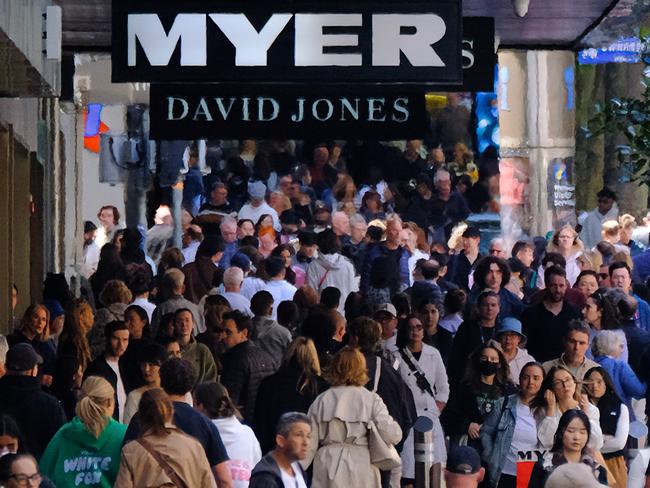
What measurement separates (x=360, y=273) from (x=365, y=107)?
6.28 ft

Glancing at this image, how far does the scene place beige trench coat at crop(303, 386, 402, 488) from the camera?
1369cm

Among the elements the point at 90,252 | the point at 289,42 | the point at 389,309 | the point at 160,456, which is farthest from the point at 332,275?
the point at 160,456

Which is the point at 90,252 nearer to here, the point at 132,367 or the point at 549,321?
the point at 549,321

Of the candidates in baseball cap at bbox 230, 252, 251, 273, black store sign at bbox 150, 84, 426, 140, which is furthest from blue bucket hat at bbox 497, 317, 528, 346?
black store sign at bbox 150, 84, 426, 140

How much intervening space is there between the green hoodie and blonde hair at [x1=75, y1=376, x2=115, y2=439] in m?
0.04

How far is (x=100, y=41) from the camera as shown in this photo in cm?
2434

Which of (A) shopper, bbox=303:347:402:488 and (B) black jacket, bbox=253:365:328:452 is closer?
(A) shopper, bbox=303:347:402:488

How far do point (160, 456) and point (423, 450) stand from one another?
426 cm

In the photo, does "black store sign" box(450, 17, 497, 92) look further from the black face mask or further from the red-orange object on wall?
the red-orange object on wall

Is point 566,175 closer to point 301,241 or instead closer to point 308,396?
point 301,241

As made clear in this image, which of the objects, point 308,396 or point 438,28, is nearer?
point 308,396

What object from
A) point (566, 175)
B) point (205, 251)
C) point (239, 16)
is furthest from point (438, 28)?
point (566, 175)

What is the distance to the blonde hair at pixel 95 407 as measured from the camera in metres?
11.6

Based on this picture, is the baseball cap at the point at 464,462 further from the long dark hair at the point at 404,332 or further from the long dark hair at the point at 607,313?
the long dark hair at the point at 607,313
